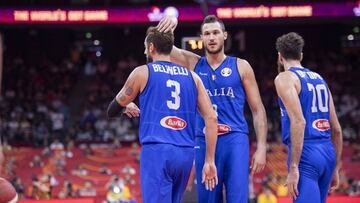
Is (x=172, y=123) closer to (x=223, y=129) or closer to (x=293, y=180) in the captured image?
(x=223, y=129)

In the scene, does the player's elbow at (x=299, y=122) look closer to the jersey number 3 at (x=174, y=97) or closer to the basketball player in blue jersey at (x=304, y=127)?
the basketball player in blue jersey at (x=304, y=127)

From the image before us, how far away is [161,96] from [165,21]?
0.88 metres

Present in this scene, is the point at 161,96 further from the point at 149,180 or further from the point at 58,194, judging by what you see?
the point at 58,194

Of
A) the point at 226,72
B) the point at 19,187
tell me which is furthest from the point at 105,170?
the point at 226,72

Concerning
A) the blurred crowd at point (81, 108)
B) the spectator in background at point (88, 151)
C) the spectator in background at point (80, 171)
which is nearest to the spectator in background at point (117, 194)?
the blurred crowd at point (81, 108)

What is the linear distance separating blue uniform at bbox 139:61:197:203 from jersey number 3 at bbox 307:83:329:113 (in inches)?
48.1

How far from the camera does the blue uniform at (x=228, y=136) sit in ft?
20.3

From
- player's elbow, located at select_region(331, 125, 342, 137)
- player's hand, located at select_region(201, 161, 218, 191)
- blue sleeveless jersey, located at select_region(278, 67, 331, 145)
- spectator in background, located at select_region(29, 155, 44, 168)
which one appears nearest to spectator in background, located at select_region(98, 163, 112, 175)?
spectator in background, located at select_region(29, 155, 44, 168)

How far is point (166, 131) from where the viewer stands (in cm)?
552

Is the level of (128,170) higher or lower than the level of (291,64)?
lower

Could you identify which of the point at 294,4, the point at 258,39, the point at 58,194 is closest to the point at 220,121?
the point at 58,194

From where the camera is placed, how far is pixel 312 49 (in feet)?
95.3

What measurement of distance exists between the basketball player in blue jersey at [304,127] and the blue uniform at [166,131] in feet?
Result: 3.15

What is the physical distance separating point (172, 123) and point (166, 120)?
59mm
